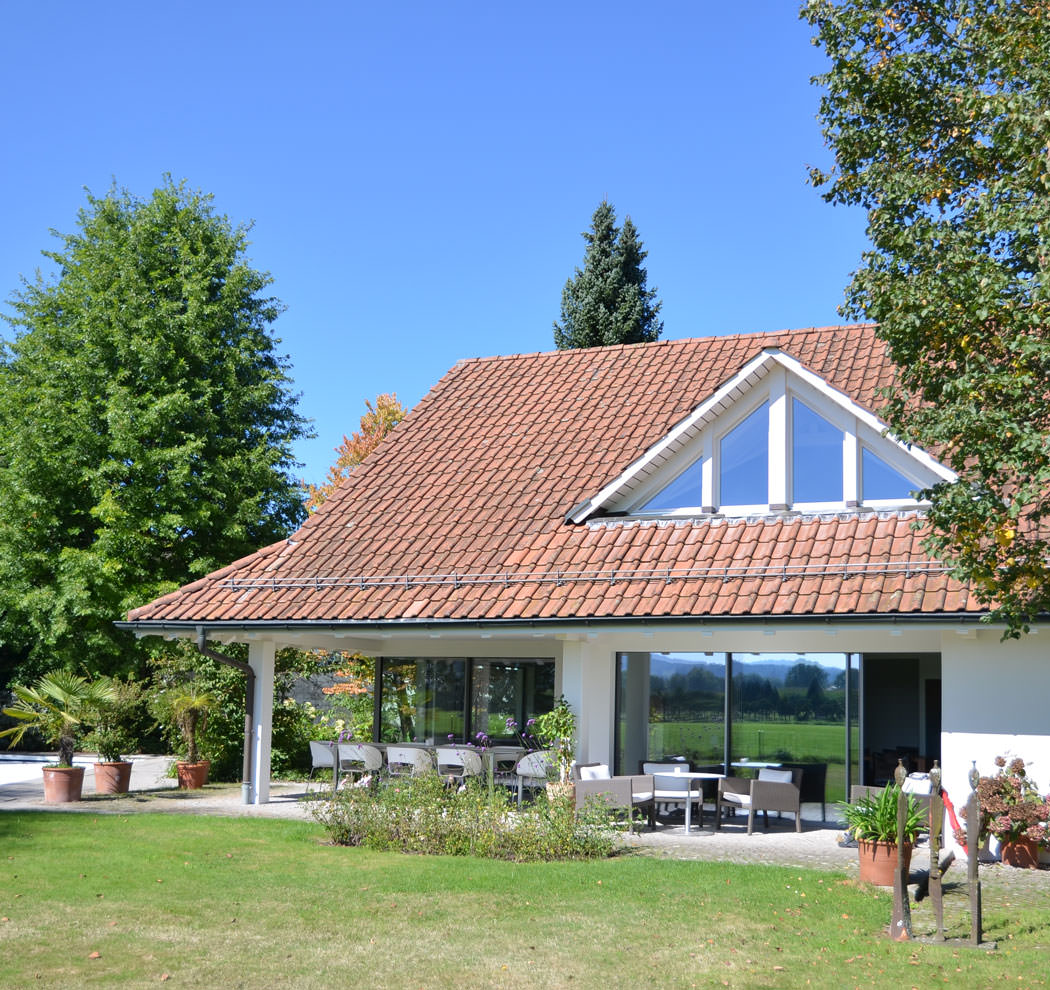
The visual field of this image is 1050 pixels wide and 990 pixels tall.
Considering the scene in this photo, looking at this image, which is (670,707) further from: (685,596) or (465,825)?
(465,825)

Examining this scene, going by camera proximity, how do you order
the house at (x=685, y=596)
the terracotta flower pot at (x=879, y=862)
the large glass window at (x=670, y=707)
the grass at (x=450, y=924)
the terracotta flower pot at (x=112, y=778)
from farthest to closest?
the terracotta flower pot at (x=112, y=778) → the large glass window at (x=670, y=707) → the house at (x=685, y=596) → the terracotta flower pot at (x=879, y=862) → the grass at (x=450, y=924)

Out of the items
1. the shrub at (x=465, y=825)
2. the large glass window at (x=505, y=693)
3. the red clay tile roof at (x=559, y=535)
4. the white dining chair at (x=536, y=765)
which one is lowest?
the shrub at (x=465, y=825)

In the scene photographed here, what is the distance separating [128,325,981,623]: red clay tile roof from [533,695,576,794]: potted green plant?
168cm

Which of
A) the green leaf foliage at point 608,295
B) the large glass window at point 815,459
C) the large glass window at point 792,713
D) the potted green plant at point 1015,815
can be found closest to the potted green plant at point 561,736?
the large glass window at point 792,713

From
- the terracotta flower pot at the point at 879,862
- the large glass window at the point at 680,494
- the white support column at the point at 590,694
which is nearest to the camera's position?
the terracotta flower pot at the point at 879,862

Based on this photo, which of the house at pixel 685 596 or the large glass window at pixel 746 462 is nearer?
the house at pixel 685 596

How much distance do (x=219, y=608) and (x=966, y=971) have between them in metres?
11.8

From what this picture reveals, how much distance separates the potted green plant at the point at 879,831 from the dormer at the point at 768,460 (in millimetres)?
5694

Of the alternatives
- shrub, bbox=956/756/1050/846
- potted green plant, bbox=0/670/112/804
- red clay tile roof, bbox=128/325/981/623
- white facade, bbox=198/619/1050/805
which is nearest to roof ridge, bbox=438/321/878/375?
red clay tile roof, bbox=128/325/981/623

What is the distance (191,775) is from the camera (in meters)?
19.4

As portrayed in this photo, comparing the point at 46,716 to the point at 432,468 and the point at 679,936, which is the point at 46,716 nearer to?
the point at 432,468

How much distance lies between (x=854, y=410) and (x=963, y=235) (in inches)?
253

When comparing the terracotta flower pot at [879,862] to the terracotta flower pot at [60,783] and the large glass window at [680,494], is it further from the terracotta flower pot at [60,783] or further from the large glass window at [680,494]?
the terracotta flower pot at [60,783]

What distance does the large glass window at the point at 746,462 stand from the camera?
16.3 m
